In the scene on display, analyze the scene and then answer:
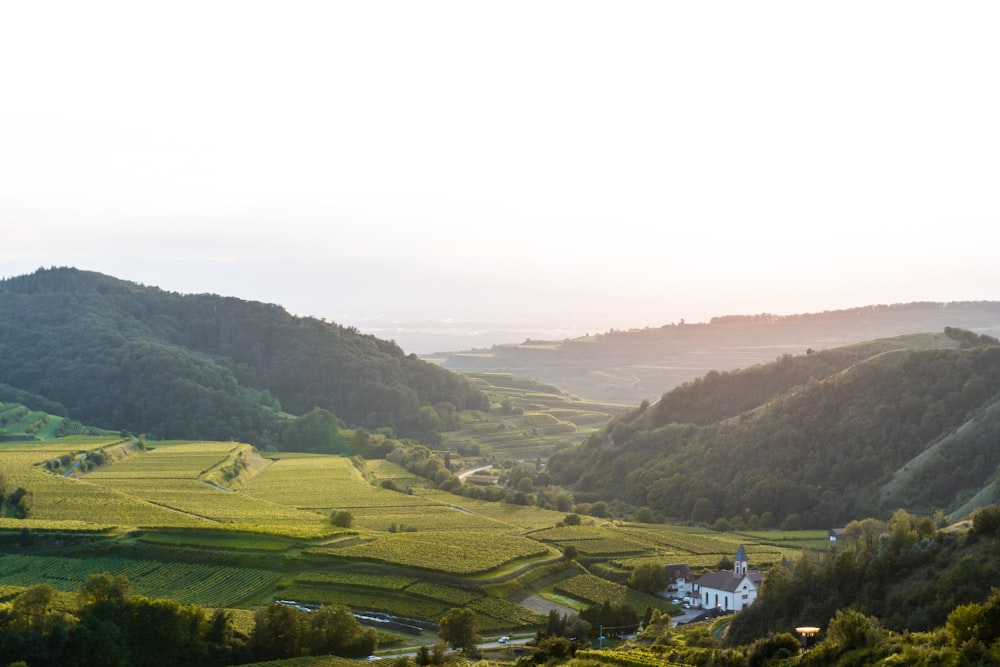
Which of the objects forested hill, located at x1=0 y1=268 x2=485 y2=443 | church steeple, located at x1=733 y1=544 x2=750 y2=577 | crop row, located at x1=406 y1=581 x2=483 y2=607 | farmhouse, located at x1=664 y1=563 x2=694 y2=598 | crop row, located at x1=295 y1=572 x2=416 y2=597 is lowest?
farmhouse, located at x1=664 y1=563 x2=694 y2=598

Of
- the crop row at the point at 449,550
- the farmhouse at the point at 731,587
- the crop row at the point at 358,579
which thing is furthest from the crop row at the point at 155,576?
the farmhouse at the point at 731,587

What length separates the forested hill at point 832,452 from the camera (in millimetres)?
73125

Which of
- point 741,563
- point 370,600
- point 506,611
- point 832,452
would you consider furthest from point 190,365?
point 741,563

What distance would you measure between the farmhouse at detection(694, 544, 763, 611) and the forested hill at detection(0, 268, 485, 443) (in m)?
79.7

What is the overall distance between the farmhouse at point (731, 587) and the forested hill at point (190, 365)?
262 ft

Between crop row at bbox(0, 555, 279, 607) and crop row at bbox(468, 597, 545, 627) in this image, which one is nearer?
crop row at bbox(468, 597, 545, 627)

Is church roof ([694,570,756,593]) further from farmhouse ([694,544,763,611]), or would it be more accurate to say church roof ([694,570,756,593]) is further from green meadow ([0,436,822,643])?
green meadow ([0,436,822,643])

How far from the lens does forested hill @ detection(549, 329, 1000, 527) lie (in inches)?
2879

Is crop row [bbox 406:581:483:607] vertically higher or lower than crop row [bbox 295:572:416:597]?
lower

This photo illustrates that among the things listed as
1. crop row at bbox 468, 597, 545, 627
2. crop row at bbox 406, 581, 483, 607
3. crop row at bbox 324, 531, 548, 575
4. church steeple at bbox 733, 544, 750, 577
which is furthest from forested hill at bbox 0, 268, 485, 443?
church steeple at bbox 733, 544, 750, 577

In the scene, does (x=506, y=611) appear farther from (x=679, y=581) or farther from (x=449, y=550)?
(x=679, y=581)

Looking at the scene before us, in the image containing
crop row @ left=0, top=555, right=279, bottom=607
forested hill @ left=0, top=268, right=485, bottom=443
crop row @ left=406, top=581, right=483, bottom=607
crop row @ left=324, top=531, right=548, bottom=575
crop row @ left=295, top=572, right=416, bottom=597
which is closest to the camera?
crop row @ left=406, top=581, right=483, bottom=607

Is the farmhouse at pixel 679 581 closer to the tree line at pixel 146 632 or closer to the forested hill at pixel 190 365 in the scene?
the tree line at pixel 146 632

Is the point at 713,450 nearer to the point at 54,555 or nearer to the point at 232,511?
the point at 232,511
